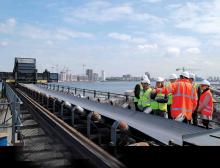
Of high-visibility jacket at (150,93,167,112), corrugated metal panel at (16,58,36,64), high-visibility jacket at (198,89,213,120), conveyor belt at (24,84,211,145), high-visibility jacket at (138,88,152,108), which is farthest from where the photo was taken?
corrugated metal panel at (16,58,36,64)

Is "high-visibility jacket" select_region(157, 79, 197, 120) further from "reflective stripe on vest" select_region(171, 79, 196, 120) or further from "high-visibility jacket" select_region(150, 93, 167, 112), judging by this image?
"high-visibility jacket" select_region(150, 93, 167, 112)

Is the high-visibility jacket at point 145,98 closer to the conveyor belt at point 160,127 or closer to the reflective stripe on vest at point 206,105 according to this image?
the conveyor belt at point 160,127

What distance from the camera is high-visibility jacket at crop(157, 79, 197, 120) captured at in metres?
8.78

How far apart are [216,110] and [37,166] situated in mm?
11664

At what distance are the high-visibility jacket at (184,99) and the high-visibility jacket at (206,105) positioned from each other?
56 centimetres

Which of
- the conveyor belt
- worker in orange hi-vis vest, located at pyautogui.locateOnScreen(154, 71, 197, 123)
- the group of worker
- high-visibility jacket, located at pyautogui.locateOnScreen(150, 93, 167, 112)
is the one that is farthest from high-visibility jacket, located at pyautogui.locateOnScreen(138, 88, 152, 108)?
worker in orange hi-vis vest, located at pyautogui.locateOnScreen(154, 71, 197, 123)

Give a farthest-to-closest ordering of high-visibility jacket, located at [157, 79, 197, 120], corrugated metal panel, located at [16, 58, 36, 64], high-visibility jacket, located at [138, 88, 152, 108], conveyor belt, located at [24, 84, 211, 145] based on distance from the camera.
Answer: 1. corrugated metal panel, located at [16, 58, 36, 64]
2. high-visibility jacket, located at [138, 88, 152, 108]
3. high-visibility jacket, located at [157, 79, 197, 120]
4. conveyor belt, located at [24, 84, 211, 145]

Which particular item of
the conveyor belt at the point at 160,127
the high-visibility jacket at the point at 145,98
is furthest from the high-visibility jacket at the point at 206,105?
the high-visibility jacket at the point at 145,98

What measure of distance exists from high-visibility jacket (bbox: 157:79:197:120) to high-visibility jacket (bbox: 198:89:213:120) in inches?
22.1

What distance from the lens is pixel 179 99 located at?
28.9 ft

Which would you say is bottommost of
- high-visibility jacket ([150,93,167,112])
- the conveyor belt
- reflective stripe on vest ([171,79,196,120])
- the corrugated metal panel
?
the conveyor belt

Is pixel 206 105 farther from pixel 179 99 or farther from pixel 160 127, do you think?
pixel 160 127

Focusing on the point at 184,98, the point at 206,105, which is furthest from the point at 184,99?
the point at 206,105

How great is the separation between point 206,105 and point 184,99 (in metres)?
1.03
